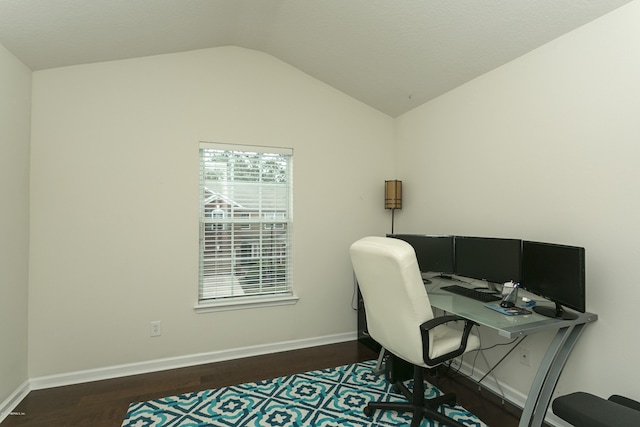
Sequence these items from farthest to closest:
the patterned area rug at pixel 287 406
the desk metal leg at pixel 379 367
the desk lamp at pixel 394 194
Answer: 1. the desk lamp at pixel 394 194
2. the desk metal leg at pixel 379 367
3. the patterned area rug at pixel 287 406

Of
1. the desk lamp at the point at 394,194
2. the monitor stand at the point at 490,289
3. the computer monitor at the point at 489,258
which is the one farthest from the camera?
the desk lamp at the point at 394,194

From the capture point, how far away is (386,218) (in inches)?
139

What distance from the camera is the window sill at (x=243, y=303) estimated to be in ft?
9.33

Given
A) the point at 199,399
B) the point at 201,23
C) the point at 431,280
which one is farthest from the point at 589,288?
the point at 201,23

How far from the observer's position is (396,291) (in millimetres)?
1701

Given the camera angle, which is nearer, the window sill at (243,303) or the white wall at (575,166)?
the white wall at (575,166)

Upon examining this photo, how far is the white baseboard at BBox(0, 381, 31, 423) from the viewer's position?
2.04 metres

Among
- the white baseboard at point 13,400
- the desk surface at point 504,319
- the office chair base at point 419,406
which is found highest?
the desk surface at point 504,319

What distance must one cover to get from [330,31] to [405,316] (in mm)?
2170

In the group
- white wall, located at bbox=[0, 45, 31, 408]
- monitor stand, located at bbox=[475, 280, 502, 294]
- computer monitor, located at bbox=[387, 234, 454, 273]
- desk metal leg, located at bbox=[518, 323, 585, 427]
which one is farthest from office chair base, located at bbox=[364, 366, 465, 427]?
white wall, located at bbox=[0, 45, 31, 408]

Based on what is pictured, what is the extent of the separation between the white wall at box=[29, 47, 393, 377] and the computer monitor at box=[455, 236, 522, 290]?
3.91 ft

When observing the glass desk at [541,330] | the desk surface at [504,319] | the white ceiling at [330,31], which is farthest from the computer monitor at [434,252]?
the white ceiling at [330,31]

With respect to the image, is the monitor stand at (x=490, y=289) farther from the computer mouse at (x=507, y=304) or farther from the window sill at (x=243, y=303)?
the window sill at (x=243, y=303)

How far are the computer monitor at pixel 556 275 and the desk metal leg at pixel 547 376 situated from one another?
0.39 ft
